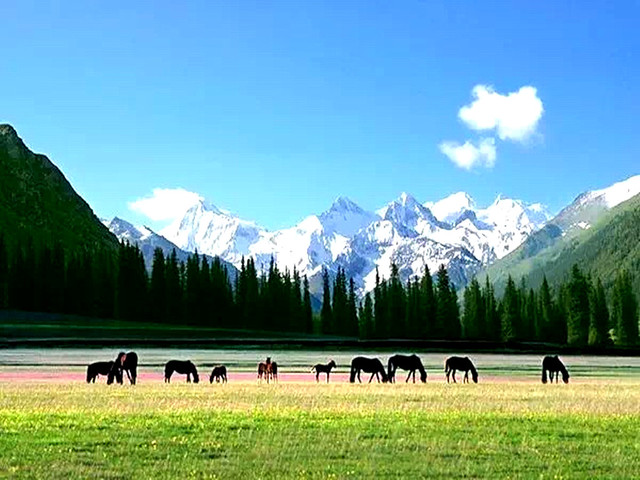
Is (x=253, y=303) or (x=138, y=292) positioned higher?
(x=138, y=292)

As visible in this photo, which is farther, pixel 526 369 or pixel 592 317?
pixel 592 317

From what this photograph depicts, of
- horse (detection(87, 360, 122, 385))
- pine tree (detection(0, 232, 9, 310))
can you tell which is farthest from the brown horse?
pine tree (detection(0, 232, 9, 310))

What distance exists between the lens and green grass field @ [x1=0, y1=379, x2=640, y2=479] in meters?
21.1

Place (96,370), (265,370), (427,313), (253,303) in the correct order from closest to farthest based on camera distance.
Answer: (96,370) → (265,370) → (427,313) → (253,303)

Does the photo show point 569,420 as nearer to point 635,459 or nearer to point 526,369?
point 635,459

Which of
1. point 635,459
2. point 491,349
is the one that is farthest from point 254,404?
point 491,349

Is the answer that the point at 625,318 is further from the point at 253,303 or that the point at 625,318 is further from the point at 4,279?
the point at 4,279

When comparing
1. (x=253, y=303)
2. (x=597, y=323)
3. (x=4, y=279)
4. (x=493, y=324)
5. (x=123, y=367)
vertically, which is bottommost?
(x=123, y=367)

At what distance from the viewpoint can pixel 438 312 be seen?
185750 mm

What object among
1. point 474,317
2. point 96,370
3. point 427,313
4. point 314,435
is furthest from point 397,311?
point 314,435

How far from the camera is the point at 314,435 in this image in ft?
87.9

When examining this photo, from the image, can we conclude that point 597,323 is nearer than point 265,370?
No

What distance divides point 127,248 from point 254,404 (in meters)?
155

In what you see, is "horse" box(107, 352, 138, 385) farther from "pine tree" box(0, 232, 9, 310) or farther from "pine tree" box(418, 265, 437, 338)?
"pine tree" box(418, 265, 437, 338)
